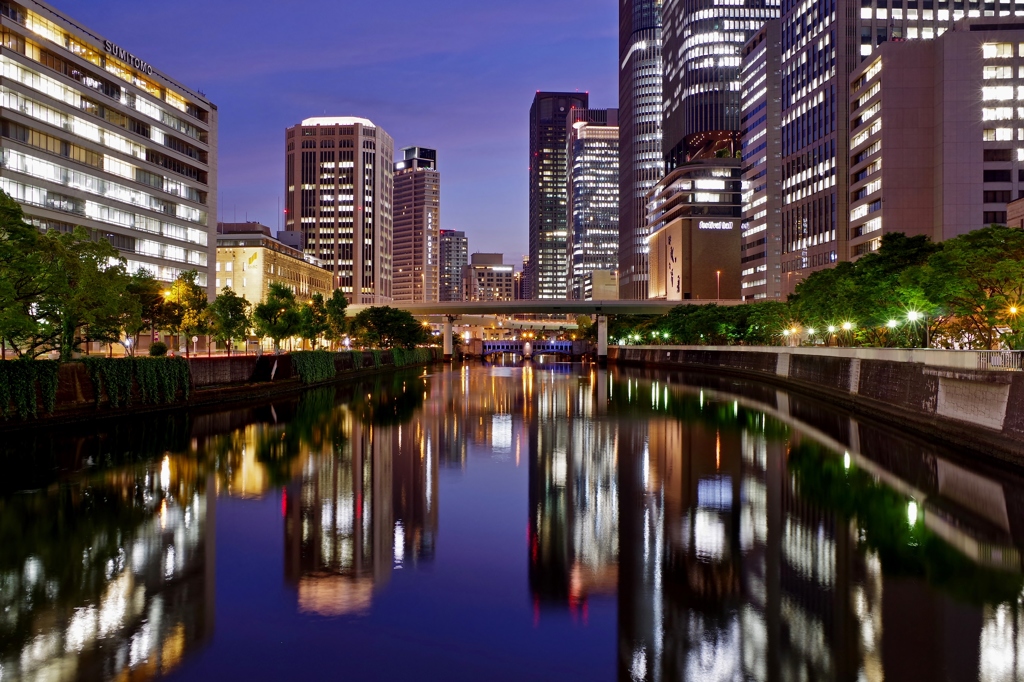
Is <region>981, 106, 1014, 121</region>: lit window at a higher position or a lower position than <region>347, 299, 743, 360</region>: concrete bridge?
higher

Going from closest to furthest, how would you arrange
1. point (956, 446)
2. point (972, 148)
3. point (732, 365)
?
1. point (956, 446)
2. point (732, 365)
3. point (972, 148)

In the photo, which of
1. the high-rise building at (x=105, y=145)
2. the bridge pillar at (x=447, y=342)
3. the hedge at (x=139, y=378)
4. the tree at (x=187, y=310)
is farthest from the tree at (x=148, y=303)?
the bridge pillar at (x=447, y=342)

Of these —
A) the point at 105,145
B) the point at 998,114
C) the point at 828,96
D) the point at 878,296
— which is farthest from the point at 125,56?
the point at 998,114

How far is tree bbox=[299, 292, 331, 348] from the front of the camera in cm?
8975

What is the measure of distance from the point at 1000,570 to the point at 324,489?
17.9 meters

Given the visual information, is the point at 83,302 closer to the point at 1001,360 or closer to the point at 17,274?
the point at 17,274

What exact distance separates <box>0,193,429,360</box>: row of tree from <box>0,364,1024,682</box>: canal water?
761 cm

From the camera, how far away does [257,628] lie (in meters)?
13.0

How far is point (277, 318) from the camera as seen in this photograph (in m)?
82.1

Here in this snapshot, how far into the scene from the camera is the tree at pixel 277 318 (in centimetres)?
8006

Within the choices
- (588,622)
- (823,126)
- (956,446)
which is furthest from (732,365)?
(588,622)

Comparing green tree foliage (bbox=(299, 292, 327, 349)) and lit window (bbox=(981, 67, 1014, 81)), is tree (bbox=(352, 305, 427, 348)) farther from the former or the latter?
lit window (bbox=(981, 67, 1014, 81))


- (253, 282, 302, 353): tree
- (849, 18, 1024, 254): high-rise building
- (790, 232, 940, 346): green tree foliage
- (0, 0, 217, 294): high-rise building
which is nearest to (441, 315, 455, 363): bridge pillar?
(0, 0, 217, 294): high-rise building

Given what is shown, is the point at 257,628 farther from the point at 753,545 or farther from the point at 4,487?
the point at 4,487
